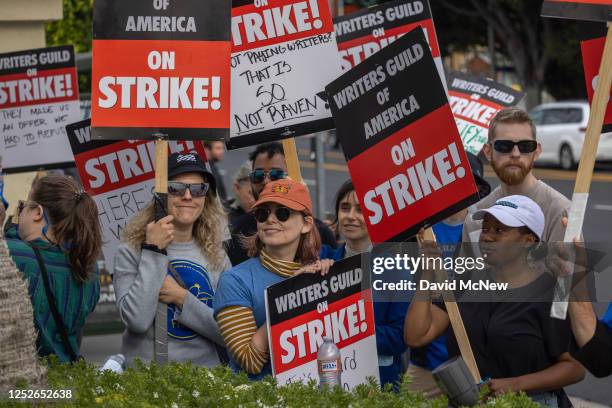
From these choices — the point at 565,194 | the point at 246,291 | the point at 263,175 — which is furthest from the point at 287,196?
the point at 565,194

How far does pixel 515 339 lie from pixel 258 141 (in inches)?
96.2

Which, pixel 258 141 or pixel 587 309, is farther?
pixel 258 141

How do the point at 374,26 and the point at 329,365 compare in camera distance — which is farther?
the point at 374,26

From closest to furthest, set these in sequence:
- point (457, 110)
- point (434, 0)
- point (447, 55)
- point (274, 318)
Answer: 1. point (274, 318)
2. point (457, 110)
3. point (434, 0)
4. point (447, 55)

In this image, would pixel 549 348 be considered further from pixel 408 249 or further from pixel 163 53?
pixel 163 53

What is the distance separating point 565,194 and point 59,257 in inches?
813

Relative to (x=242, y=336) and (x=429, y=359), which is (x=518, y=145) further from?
(x=242, y=336)

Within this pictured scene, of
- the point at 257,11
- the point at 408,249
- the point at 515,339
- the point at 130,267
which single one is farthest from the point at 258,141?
the point at 515,339

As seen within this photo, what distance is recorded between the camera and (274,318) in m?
5.56

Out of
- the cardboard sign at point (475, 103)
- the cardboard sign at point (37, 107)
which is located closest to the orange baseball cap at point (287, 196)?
the cardboard sign at point (475, 103)

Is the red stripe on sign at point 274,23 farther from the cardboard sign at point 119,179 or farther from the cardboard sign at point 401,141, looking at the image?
the cardboard sign at point 401,141

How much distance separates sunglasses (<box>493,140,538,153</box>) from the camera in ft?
22.1

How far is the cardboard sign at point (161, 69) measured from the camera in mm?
6426

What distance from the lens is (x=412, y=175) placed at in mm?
5703
